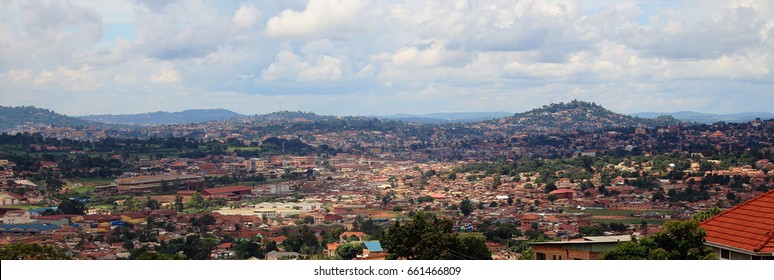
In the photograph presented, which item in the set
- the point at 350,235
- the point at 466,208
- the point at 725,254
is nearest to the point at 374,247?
the point at 350,235

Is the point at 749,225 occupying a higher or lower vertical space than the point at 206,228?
higher

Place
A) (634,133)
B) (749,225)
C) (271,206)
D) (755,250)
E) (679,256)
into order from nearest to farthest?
(755,250), (749,225), (679,256), (271,206), (634,133)

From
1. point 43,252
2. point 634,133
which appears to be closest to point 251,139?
A: point 634,133

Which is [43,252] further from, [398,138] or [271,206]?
[398,138]

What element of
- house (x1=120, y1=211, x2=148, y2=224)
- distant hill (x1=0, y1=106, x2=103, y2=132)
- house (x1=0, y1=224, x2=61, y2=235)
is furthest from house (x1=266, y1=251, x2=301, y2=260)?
distant hill (x1=0, y1=106, x2=103, y2=132)

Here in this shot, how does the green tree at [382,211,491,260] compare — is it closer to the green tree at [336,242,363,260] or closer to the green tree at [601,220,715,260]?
the green tree at [601,220,715,260]

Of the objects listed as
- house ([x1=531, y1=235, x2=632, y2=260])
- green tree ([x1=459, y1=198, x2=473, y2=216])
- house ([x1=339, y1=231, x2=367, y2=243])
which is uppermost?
house ([x1=531, y1=235, x2=632, y2=260])
